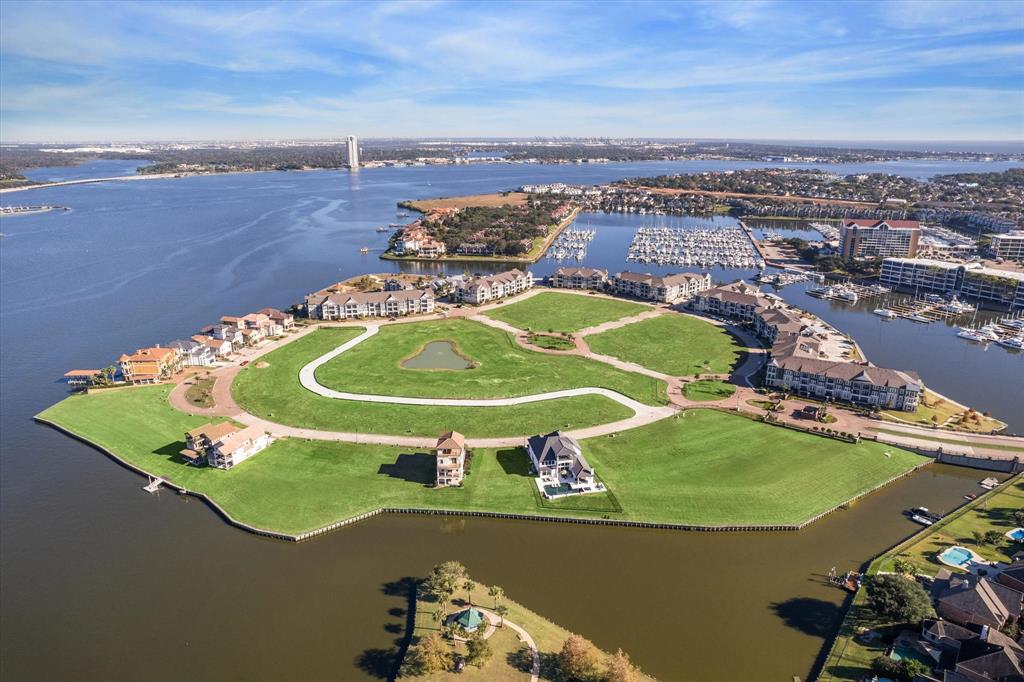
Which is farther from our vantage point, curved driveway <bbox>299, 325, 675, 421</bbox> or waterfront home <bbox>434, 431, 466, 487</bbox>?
curved driveway <bbox>299, 325, 675, 421</bbox>

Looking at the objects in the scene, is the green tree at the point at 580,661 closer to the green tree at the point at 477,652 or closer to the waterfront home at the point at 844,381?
the green tree at the point at 477,652

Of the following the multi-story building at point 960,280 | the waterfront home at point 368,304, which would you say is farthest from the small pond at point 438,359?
the multi-story building at point 960,280

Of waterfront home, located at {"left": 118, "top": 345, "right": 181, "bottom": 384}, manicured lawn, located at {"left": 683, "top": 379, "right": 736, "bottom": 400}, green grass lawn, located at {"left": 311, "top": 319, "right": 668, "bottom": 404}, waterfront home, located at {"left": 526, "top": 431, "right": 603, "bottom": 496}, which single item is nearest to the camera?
waterfront home, located at {"left": 526, "top": 431, "right": 603, "bottom": 496}

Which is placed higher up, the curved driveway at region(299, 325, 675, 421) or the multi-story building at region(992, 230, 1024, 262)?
the multi-story building at region(992, 230, 1024, 262)

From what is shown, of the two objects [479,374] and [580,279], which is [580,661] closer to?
[479,374]

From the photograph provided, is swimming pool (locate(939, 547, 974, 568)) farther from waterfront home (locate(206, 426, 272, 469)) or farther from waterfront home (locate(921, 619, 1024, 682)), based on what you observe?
waterfront home (locate(206, 426, 272, 469))

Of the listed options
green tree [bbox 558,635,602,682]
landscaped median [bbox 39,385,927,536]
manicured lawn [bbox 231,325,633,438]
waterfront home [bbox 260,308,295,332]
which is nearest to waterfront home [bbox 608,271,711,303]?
manicured lawn [bbox 231,325,633,438]
